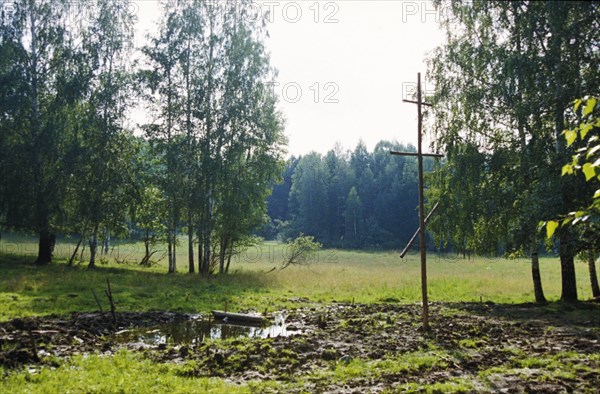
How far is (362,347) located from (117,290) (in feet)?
47.2

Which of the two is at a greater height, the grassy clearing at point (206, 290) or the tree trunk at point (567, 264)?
the tree trunk at point (567, 264)

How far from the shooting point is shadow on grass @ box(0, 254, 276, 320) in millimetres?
17375

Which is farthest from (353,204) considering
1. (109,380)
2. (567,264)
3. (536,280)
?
(109,380)

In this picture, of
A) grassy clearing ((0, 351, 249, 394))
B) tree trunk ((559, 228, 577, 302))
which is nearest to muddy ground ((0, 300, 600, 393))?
grassy clearing ((0, 351, 249, 394))

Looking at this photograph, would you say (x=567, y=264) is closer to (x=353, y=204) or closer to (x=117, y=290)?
(x=117, y=290)

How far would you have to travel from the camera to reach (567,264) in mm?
19000

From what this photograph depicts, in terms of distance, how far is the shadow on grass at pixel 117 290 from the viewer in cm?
1738

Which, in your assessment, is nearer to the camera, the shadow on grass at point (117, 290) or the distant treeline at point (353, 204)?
the shadow on grass at point (117, 290)

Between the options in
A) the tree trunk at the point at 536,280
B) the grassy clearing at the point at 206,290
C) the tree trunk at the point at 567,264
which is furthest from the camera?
the tree trunk at the point at 536,280

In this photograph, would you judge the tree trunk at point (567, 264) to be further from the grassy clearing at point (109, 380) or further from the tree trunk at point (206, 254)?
the tree trunk at point (206, 254)

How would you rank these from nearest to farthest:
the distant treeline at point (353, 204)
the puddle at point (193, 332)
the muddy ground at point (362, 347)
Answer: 1. the muddy ground at point (362, 347)
2. the puddle at point (193, 332)
3. the distant treeline at point (353, 204)

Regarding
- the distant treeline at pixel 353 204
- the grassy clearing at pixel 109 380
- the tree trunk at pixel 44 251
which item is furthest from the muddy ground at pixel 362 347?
the distant treeline at pixel 353 204

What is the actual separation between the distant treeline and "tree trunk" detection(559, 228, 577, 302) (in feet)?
222

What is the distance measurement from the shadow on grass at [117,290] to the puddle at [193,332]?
2.52m
